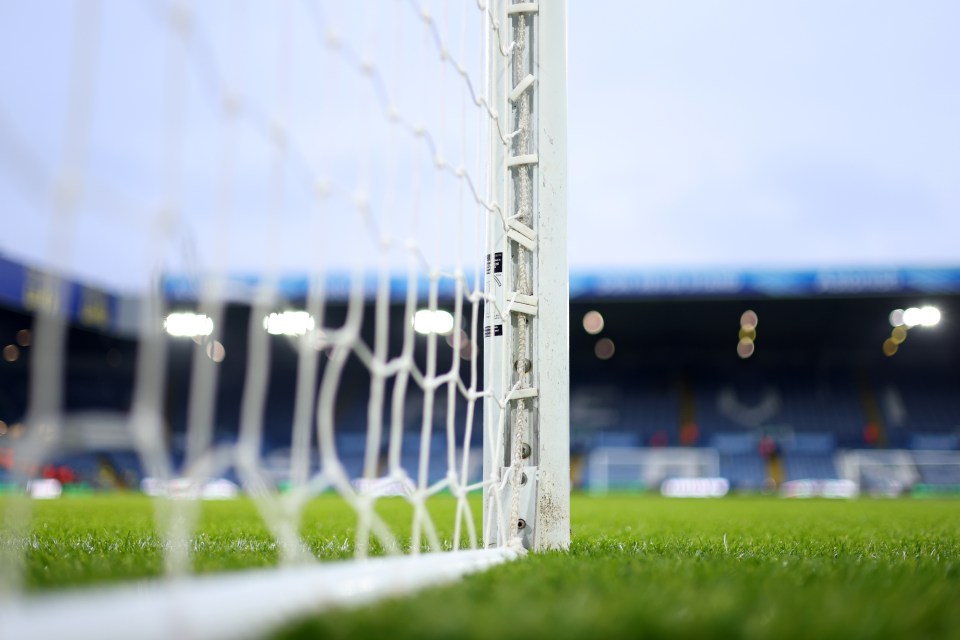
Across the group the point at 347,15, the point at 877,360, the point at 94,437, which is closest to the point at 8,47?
the point at 347,15

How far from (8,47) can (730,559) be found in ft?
6.16

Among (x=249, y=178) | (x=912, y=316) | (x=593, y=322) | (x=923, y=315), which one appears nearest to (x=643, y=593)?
(x=249, y=178)

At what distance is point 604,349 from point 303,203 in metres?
20.2

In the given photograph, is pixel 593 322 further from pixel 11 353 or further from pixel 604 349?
pixel 11 353

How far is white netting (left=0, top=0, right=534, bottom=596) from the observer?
0.89 meters

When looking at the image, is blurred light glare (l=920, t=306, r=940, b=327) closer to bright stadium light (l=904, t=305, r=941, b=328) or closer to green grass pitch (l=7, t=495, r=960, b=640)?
bright stadium light (l=904, t=305, r=941, b=328)

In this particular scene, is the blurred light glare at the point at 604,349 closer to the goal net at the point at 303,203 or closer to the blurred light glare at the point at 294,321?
the goal net at the point at 303,203

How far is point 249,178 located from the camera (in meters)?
1.64

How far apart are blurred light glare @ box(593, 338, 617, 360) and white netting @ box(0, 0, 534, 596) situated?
18.4 metres

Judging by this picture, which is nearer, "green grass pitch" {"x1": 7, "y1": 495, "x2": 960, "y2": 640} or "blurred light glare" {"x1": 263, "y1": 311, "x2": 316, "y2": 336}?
"green grass pitch" {"x1": 7, "y1": 495, "x2": 960, "y2": 640}

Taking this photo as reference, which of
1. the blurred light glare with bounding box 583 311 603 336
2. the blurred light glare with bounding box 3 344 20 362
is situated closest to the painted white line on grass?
the blurred light glare with bounding box 583 311 603 336

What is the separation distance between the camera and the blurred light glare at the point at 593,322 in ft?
60.7

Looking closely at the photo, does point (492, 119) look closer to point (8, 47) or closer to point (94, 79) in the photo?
point (8, 47)

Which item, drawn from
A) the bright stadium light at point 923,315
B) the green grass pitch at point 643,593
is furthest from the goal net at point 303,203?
the bright stadium light at point 923,315
